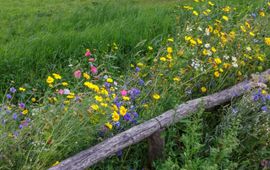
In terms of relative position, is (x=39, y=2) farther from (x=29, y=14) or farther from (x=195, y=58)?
(x=195, y=58)

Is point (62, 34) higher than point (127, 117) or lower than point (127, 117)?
lower

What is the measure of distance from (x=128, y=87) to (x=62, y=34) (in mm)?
1987

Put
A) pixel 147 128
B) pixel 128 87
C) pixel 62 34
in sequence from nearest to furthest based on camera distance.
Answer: pixel 147 128 < pixel 128 87 < pixel 62 34

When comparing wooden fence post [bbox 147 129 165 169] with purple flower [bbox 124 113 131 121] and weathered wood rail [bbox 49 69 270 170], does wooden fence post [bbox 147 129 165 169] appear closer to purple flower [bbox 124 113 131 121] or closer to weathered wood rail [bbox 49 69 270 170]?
weathered wood rail [bbox 49 69 270 170]

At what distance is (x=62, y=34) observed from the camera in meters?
5.59

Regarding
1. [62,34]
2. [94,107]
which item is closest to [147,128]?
[94,107]

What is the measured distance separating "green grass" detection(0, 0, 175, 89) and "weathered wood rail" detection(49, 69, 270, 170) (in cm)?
173

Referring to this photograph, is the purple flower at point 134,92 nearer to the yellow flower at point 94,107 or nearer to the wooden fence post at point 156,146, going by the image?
the wooden fence post at point 156,146

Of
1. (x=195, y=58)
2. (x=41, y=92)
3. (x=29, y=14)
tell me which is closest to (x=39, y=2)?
(x=29, y=14)

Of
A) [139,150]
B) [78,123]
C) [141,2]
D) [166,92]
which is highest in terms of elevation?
[78,123]

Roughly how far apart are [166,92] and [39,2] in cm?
621

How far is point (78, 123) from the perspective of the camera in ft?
9.69

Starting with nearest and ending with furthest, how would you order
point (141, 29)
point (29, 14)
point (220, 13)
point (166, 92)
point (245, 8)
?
point (166, 92)
point (141, 29)
point (220, 13)
point (245, 8)
point (29, 14)

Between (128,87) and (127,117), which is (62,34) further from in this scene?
(127,117)
